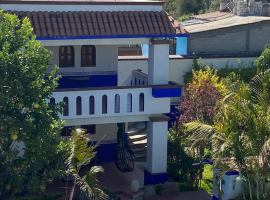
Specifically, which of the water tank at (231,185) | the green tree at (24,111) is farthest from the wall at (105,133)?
the green tree at (24,111)

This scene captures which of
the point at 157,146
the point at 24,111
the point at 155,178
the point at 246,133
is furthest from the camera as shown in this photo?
the point at 155,178

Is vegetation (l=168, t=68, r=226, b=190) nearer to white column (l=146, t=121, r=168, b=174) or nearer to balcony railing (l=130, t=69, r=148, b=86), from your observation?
white column (l=146, t=121, r=168, b=174)

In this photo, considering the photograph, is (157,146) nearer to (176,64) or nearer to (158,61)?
(158,61)

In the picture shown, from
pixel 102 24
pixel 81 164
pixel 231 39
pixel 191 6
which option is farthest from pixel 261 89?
pixel 191 6

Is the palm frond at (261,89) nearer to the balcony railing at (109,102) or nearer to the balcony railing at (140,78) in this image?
the balcony railing at (109,102)

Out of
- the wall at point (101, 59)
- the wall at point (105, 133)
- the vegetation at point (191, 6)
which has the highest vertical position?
the vegetation at point (191, 6)

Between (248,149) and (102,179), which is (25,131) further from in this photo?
(102,179)
